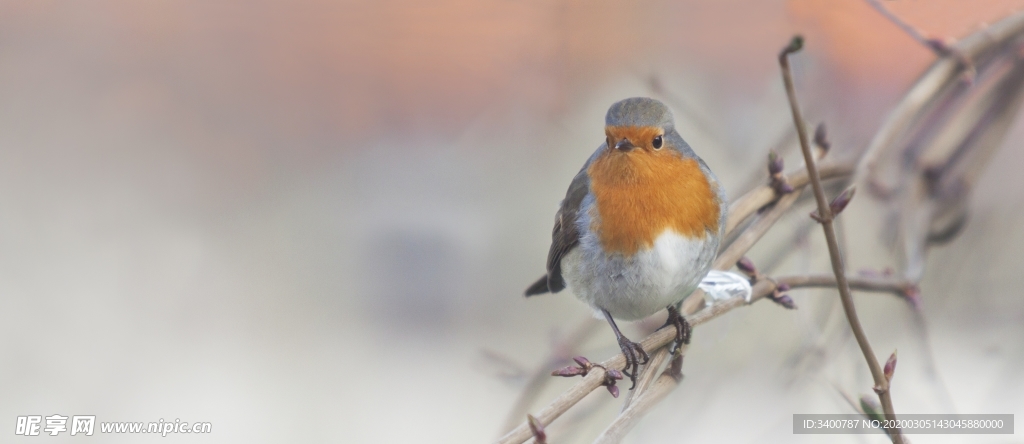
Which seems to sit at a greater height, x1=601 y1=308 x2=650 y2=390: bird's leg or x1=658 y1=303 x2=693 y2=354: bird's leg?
x1=658 y1=303 x2=693 y2=354: bird's leg

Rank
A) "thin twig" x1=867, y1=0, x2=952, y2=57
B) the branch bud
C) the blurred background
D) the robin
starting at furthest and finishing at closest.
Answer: the blurred background < "thin twig" x1=867, y1=0, x2=952, y2=57 < the robin < the branch bud

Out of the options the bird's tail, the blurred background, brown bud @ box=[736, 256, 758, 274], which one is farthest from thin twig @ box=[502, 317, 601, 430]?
the blurred background

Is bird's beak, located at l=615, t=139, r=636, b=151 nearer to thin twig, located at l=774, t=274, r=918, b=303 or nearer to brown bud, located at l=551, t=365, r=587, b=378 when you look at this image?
thin twig, located at l=774, t=274, r=918, b=303

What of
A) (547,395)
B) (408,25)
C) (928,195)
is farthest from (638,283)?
(408,25)

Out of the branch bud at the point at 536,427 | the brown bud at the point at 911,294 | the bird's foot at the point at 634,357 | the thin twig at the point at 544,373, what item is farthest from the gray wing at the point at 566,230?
the branch bud at the point at 536,427

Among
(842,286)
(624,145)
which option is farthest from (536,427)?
(624,145)

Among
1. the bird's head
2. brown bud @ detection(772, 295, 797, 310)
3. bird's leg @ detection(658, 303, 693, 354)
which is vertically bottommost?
bird's leg @ detection(658, 303, 693, 354)

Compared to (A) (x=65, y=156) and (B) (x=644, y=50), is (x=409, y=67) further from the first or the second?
(A) (x=65, y=156)

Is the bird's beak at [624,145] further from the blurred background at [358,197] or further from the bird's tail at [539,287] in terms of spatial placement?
the blurred background at [358,197]
